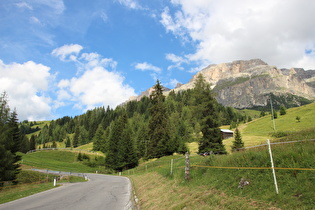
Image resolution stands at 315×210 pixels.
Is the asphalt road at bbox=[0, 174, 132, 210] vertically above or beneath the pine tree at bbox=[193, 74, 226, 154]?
beneath

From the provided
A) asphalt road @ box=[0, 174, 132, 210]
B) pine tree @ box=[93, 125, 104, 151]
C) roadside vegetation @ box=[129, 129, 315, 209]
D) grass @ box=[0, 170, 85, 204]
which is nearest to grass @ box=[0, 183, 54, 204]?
grass @ box=[0, 170, 85, 204]

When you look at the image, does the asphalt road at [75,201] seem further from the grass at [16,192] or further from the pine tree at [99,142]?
the pine tree at [99,142]

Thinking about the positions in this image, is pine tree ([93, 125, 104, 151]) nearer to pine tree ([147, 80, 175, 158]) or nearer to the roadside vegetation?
pine tree ([147, 80, 175, 158])

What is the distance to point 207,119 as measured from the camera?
3591 centimetres

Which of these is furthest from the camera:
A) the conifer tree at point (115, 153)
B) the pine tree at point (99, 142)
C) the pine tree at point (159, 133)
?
the pine tree at point (99, 142)

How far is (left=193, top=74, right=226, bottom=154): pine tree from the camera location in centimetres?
3528

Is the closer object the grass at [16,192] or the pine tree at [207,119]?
the grass at [16,192]

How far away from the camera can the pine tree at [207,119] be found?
35281mm

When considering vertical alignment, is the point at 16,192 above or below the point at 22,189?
above

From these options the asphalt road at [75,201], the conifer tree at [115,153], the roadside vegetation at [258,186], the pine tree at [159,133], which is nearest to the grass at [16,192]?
the asphalt road at [75,201]

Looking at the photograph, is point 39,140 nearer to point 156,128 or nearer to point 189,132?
point 189,132

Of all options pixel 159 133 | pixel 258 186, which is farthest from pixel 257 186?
pixel 159 133

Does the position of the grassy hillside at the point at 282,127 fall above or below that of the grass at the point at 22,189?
above

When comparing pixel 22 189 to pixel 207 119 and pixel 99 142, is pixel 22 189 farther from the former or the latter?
pixel 99 142
